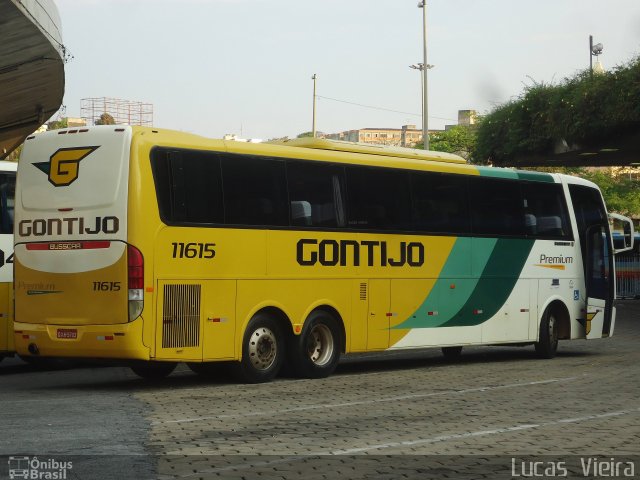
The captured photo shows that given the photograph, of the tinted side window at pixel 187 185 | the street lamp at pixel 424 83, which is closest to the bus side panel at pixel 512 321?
the tinted side window at pixel 187 185

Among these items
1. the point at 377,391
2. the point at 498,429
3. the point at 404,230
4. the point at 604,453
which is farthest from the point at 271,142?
the point at 604,453

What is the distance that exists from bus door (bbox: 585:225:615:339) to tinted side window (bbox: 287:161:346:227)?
7.15 meters

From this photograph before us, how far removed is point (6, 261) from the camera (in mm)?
19250

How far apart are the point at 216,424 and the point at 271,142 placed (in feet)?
23.2

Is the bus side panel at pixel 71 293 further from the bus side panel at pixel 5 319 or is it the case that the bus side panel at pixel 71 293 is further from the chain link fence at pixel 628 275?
the chain link fence at pixel 628 275

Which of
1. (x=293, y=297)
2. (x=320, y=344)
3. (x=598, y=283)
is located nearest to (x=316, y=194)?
(x=293, y=297)

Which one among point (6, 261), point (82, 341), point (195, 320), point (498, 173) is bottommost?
point (82, 341)

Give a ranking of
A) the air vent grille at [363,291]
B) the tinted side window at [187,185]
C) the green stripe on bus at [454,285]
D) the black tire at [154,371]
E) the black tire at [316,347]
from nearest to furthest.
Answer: the tinted side window at [187,185], the black tire at [316,347], the black tire at [154,371], the air vent grille at [363,291], the green stripe on bus at [454,285]

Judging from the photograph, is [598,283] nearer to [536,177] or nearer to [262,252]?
[536,177]

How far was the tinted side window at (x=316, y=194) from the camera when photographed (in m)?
17.7

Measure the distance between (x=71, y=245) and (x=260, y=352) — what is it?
2.99m

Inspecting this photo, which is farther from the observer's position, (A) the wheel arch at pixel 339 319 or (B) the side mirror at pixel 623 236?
(B) the side mirror at pixel 623 236

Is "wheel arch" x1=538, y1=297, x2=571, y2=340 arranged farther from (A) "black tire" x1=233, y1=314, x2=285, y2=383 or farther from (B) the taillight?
(B) the taillight

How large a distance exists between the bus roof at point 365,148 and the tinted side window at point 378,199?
363 mm
